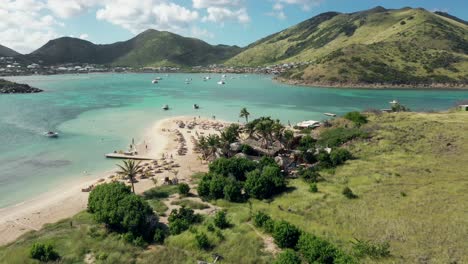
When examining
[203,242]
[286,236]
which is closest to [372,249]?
[286,236]

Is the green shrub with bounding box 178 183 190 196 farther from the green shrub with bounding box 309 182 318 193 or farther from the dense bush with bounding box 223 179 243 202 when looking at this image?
the green shrub with bounding box 309 182 318 193

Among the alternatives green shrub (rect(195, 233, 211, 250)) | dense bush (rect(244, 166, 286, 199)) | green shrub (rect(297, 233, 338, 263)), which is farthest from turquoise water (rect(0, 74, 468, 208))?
green shrub (rect(297, 233, 338, 263))

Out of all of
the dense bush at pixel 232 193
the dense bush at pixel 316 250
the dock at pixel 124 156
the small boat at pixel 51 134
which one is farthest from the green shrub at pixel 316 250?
the small boat at pixel 51 134

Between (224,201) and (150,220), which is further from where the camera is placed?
(224,201)

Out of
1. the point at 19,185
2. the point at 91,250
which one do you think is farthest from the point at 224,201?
the point at 19,185

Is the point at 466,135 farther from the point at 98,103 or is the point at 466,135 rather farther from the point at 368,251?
the point at 98,103

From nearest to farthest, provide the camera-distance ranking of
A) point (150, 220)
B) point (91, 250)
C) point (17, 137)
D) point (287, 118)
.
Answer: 1. point (91, 250)
2. point (150, 220)
3. point (17, 137)
4. point (287, 118)

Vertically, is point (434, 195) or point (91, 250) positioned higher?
point (434, 195)

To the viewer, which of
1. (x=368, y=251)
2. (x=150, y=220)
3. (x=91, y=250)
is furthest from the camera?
(x=150, y=220)
